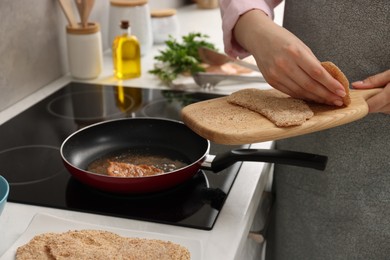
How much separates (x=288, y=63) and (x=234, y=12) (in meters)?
0.17

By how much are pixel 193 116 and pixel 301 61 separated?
0.61 ft

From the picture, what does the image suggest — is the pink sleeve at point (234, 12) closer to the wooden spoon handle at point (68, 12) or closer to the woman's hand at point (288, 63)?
the woman's hand at point (288, 63)

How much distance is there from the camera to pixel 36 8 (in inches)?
50.9

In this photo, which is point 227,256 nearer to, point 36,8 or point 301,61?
point 301,61

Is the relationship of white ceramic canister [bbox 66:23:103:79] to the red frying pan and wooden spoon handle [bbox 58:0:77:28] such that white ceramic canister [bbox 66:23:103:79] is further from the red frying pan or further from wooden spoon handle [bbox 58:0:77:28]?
the red frying pan

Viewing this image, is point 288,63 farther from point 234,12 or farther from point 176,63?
point 176,63

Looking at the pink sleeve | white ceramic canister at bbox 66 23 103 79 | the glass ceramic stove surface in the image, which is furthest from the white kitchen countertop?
white ceramic canister at bbox 66 23 103 79

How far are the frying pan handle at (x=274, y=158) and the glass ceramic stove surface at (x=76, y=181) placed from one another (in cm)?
5

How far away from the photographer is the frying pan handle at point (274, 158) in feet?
2.70

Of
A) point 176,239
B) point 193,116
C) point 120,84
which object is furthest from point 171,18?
point 176,239

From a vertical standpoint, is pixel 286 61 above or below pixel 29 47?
above

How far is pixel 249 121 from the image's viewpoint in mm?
784

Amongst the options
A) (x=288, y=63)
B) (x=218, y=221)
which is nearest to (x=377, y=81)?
(x=288, y=63)

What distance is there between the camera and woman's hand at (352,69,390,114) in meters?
0.84
